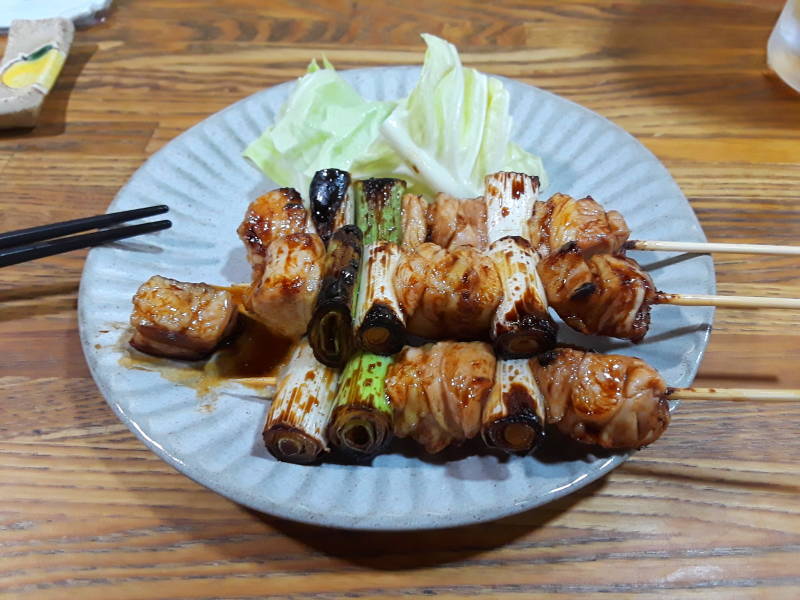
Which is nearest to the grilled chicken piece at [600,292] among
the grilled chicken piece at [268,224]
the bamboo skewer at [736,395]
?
the bamboo skewer at [736,395]

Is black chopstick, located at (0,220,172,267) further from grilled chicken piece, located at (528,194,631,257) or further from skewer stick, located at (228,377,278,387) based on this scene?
grilled chicken piece, located at (528,194,631,257)

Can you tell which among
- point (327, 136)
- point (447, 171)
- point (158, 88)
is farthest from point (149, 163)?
point (447, 171)

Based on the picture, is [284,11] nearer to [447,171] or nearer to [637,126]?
[447,171]

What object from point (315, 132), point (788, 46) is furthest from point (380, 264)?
point (788, 46)

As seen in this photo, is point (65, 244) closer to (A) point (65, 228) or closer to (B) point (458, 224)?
(A) point (65, 228)

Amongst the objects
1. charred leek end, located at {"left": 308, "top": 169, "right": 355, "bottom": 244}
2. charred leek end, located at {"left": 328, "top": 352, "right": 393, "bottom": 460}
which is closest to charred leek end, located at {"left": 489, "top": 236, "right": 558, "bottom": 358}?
charred leek end, located at {"left": 328, "top": 352, "right": 393, "bottom": 460}

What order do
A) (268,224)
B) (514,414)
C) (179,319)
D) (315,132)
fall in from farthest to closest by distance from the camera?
(315,132) < (268,224) < (179,319) < (514,414)
